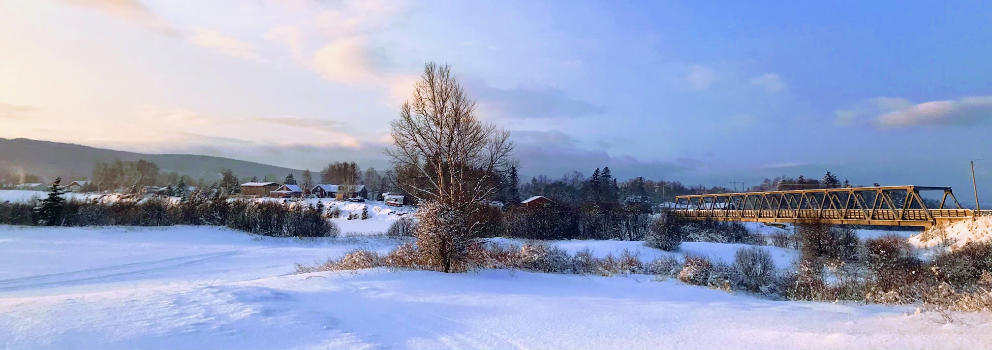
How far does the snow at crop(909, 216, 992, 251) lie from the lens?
24.0 metres

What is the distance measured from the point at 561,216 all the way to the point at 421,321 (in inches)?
1605

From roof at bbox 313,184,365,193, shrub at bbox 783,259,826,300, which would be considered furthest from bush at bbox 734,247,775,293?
roof at bbox 313,184,365,193

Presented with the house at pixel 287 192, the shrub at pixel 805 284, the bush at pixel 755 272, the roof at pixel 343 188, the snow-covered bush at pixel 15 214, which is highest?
the roof at pixel 343 188

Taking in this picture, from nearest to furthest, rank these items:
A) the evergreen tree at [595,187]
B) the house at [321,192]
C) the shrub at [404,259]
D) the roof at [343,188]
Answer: the shrub at [404,259], the evergreen tree at [595,187], the roof at [343,188], the house at [321,192]

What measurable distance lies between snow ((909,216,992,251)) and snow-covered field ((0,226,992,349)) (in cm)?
2161

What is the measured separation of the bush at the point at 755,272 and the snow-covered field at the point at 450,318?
3.77 metres

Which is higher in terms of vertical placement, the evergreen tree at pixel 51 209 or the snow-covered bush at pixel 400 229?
the evergreen tree at pixel 51 209

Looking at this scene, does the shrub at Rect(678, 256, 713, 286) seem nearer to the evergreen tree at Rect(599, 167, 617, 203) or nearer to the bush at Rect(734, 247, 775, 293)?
the bush at Rect(734, 247, 775, 293)

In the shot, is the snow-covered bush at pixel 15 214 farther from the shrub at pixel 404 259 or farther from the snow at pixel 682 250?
the shrub at pixel 404 259

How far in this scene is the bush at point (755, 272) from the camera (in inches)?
580

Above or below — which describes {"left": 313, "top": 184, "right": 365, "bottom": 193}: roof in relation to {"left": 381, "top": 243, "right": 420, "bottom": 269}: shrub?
above

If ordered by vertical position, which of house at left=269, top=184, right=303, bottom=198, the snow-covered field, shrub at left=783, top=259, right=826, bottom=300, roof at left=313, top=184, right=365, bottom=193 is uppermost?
roof at left=313, top=184, right=365, bottom=193

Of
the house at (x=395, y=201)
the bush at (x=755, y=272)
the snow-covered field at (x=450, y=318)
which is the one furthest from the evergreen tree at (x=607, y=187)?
the snow-covered field at (x=450, y=318)

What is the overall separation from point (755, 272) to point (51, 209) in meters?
42.2
